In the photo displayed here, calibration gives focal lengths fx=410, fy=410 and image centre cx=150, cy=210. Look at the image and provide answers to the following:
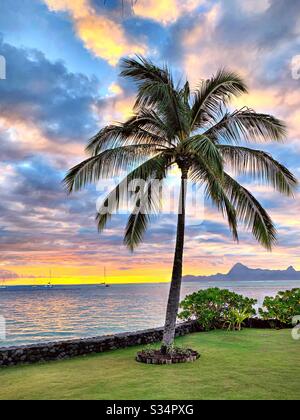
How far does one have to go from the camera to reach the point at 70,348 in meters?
10.7

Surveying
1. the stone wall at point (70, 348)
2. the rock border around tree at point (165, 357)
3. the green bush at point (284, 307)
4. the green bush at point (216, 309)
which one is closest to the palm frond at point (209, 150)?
the rock border around tree at point (165, 357)

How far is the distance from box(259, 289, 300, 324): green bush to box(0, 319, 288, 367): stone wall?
16.0 ft

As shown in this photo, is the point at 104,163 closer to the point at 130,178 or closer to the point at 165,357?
the point at 130,178

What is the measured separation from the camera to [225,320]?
15.7 meters

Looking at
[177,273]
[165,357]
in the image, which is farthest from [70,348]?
[177,273]

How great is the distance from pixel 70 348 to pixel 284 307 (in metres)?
8.61

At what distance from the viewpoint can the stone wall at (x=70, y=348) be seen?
9.84 m

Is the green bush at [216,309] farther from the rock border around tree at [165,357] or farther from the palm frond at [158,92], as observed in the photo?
the palm frond at [158,92]

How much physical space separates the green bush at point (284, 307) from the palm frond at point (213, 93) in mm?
8109

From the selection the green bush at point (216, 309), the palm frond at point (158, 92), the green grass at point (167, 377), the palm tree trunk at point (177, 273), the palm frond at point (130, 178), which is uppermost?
the palm frond at point (158, 92)

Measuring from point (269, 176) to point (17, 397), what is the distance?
763 cm
